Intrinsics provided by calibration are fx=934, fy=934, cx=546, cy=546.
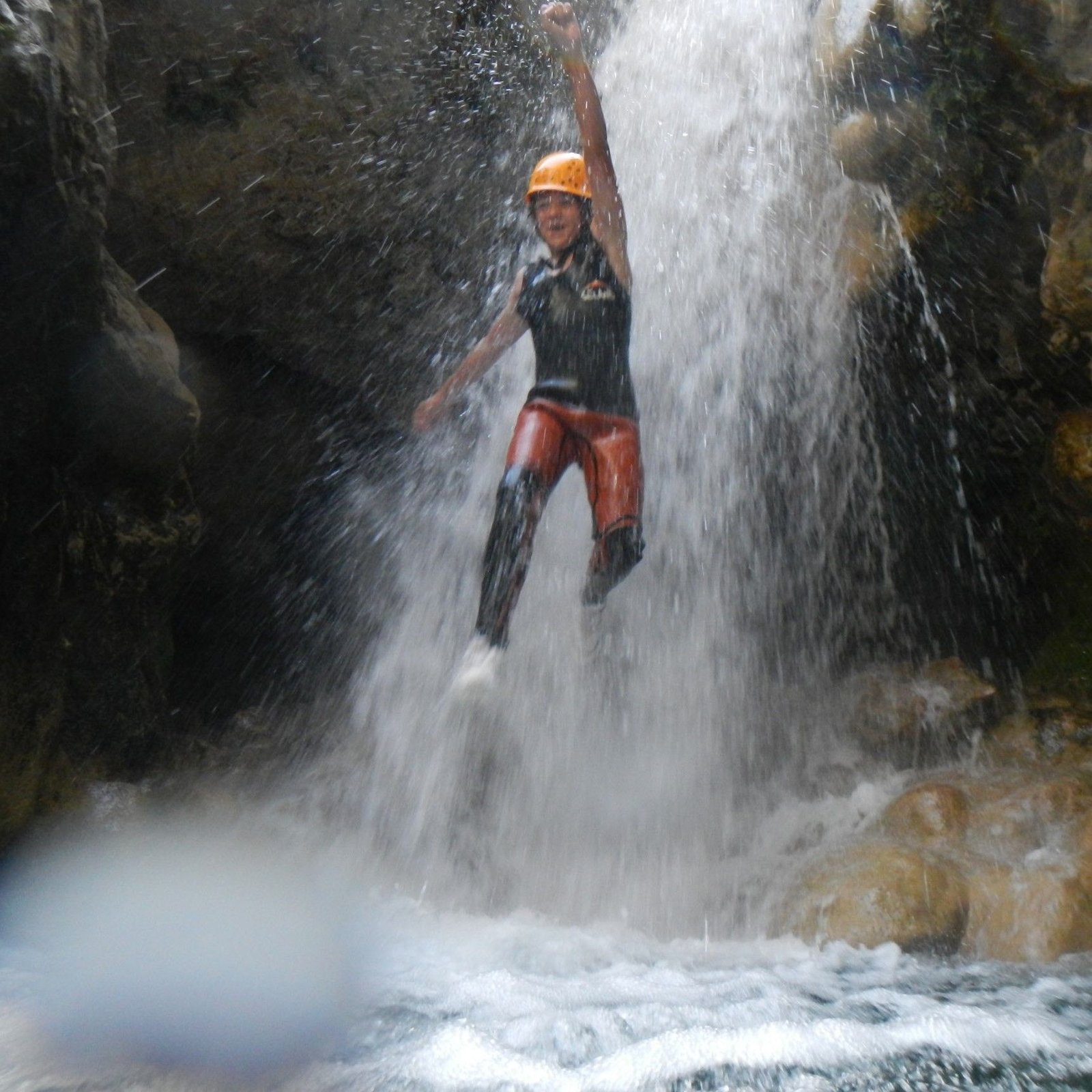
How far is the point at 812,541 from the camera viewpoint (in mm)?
5168

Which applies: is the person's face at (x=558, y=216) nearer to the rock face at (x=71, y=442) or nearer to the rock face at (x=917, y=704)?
the rock face at (x=71, y=442)

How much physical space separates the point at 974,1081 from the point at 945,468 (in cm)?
334

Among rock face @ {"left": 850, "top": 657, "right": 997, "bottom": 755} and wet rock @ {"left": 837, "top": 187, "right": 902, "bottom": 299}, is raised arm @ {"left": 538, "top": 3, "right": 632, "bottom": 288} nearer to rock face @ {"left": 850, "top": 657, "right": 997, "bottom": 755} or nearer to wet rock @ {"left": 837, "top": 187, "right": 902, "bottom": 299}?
wet rock @ {"left": 837, "top": 187, "right": 902, "bottom": 299}

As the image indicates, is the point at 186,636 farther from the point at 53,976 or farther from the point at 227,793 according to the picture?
the point at 53,976

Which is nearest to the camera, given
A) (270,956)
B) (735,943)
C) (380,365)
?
(270,956)

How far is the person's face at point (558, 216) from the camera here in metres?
3.63

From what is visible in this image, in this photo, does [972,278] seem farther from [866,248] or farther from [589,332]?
[589,332]

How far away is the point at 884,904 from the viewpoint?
3246mm

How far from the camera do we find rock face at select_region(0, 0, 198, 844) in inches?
114

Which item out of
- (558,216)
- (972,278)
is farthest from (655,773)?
(972,278)

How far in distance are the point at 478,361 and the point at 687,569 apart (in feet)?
6.18

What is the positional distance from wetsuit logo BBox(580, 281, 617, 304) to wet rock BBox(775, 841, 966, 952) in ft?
7.69

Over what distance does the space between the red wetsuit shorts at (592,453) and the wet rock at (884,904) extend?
151 cm

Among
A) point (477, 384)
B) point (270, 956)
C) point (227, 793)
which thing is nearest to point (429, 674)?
point (227, 793)
